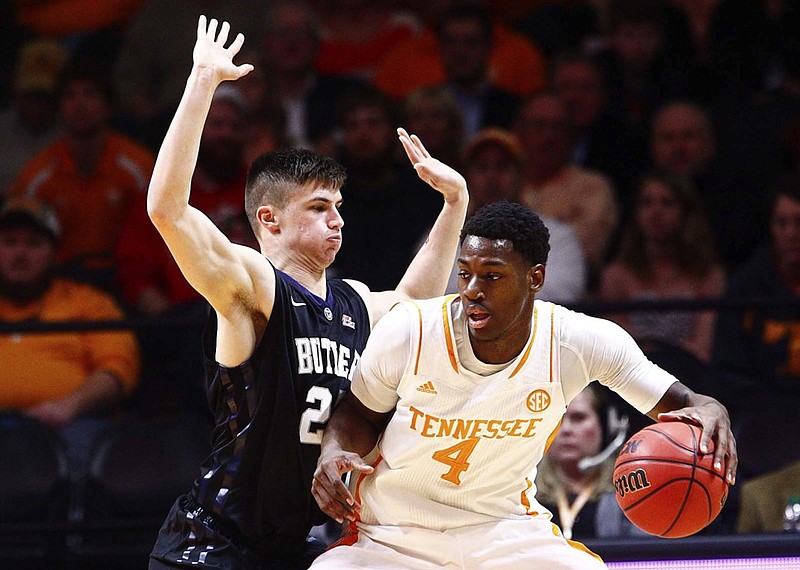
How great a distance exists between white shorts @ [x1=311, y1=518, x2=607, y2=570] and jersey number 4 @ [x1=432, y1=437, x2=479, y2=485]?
145mm

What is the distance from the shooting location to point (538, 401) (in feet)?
11.1

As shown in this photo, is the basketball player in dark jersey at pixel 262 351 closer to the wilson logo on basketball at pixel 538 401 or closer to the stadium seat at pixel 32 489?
the wilson logo on basketball at pixel 538 401

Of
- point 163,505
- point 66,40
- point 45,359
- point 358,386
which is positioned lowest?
point 163,505

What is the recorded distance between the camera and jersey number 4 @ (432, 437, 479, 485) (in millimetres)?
3377

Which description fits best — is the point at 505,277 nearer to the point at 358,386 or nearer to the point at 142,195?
the point at 358,386

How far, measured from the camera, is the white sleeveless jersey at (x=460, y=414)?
11.1 ft

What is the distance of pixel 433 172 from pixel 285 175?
0.50 meters

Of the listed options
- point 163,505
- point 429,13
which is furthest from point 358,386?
point 429,13

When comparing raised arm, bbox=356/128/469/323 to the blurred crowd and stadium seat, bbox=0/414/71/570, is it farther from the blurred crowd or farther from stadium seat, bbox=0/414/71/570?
stadium seat, bbox=0/414/71/570

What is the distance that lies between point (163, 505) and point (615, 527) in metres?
1.90

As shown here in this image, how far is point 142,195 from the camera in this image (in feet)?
21.8

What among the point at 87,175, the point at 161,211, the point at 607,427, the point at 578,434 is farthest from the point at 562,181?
the point at 161,211

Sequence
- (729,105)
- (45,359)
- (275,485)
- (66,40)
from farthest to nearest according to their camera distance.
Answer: (66,40) < (729,105) < (45,359) < (275,485)

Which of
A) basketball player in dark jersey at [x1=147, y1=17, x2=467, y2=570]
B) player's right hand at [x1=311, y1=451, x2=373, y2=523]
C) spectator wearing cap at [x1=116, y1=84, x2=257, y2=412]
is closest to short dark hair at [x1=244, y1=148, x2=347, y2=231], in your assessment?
basketball player in dark jersey at [x1=147, y1=17, x2=467, y2=570]
